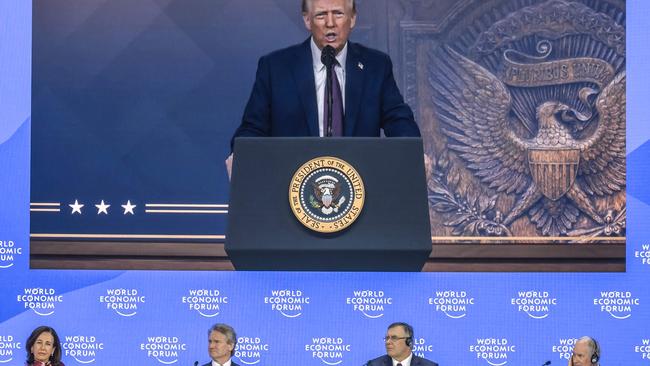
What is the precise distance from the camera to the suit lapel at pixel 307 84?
19.2 ft

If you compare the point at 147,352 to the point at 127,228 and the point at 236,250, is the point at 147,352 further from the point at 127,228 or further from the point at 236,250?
the point at 236,250

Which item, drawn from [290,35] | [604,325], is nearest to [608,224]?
[604,325]

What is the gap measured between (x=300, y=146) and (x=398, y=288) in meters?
1.91

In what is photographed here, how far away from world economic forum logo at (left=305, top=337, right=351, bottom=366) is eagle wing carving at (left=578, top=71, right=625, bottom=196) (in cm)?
193

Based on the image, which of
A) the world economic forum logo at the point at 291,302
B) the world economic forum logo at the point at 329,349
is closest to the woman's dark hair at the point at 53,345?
the world economic forum logo at the point at 291,302

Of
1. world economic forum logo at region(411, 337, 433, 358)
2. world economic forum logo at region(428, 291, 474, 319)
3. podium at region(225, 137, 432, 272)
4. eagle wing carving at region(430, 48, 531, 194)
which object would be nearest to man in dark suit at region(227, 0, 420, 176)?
podium at region(225, 137, 432, 272)

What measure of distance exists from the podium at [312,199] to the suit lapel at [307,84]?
906mm

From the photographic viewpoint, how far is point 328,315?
21.6 feet

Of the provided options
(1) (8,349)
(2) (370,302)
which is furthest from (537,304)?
(1) (8,349)

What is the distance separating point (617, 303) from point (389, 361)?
133cm

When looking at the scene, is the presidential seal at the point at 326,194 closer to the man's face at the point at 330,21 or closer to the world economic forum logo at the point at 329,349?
the man's face at the point at 330,21

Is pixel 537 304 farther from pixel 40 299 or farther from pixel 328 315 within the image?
pixel 40 299

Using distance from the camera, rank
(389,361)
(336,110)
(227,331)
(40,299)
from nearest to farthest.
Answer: (336,110), (227,331), (389,361), (40,299)

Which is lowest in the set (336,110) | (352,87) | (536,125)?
(336,110)
